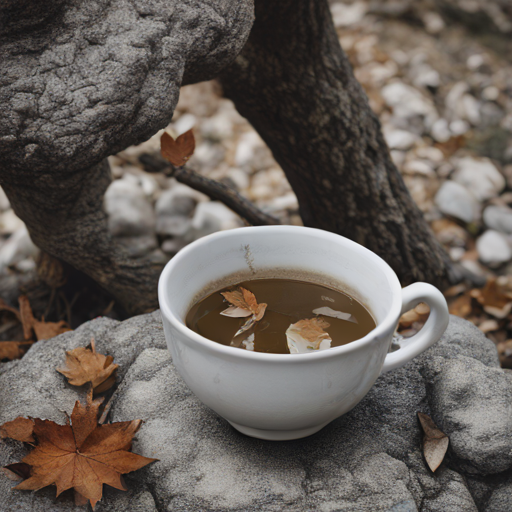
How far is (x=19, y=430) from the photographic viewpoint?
114cm

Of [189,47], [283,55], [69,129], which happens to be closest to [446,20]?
[283,55]

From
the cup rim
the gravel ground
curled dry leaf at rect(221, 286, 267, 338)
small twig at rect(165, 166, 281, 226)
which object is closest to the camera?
the cup rim

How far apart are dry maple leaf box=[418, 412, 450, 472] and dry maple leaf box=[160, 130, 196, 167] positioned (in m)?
1.03

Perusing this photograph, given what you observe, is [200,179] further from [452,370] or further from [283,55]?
[452,370]

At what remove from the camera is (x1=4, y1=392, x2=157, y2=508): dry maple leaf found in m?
1.05

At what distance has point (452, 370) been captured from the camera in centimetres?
130

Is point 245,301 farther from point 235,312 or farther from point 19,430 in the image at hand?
point 19,430

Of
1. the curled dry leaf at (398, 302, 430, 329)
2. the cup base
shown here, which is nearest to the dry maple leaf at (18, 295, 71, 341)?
the cup base

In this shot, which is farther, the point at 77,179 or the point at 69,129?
the point at 77,179

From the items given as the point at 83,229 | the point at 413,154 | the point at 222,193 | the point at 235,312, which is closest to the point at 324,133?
the point at 222,193

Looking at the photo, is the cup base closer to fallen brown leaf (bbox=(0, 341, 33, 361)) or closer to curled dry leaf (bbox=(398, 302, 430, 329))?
curled dry leaf (bbox=(398, 302, 430, 329))

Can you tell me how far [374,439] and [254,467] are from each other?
0.91 ft

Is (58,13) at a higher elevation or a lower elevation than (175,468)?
higher

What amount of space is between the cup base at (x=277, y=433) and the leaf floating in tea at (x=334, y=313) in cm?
23
